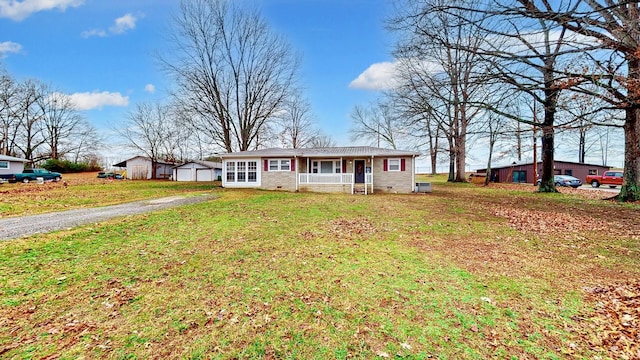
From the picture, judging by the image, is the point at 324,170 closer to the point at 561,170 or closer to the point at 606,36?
the point at 606,36

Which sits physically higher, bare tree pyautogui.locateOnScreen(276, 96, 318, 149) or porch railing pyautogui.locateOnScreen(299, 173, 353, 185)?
bare tree pyautogui.locateOnScreen(276, 96, 318, 149)

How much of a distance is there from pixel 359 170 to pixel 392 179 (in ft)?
8.60

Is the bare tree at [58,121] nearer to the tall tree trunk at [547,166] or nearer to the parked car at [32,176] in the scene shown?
the parked car at [32,176]

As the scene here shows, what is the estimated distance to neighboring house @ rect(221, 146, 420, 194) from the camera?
17.6 m

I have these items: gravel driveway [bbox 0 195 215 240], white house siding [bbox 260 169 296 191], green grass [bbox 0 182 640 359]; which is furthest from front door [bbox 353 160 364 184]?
gravel driveway [bbox 0 195 215 240]

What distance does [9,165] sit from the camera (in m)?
24.7

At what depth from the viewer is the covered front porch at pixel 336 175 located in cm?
1759

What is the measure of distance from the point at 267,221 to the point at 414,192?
40.6ft

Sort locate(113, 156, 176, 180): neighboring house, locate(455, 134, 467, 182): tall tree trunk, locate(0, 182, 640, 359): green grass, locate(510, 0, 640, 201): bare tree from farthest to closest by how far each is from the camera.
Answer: locate(113, 156, 176, 180): neighboring house → locate(455, 134, 467, 182): tall tree trunk → locate(510, 0, 640, 201): bare tree → locate(0, 182, 640, 359): green grass

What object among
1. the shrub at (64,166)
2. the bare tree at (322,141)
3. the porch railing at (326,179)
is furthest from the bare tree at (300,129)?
the shrub at (64,166)

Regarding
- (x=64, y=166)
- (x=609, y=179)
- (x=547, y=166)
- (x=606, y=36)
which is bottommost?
(x=609, y=179)

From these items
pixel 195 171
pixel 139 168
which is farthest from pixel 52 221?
pixel 139 168

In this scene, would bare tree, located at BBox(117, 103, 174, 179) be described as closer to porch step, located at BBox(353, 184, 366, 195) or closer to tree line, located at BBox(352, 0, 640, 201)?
porch step, located at BBox(353, 184, 366, 195)

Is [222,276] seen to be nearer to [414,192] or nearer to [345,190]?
[345,190]
